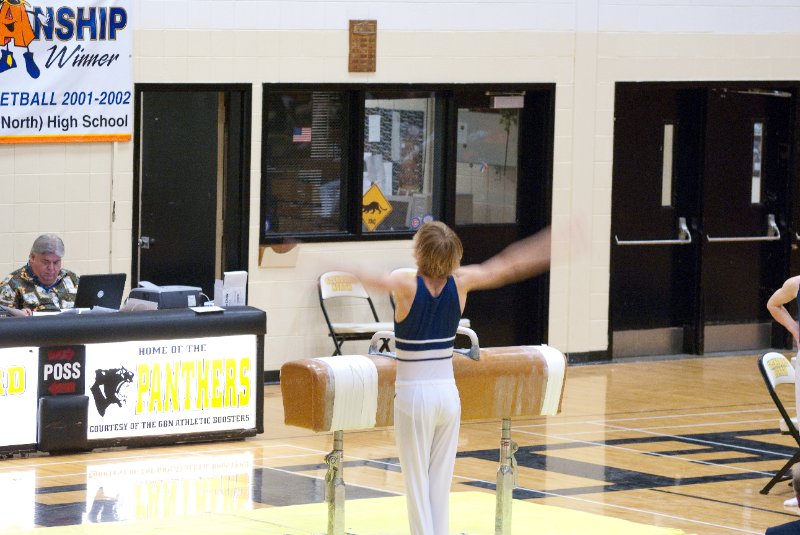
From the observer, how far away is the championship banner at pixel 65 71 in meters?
11.6

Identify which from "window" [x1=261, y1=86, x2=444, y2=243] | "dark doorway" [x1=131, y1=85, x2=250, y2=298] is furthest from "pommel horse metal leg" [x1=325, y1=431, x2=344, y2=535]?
"window" [x1=261, y1=86, x2=444, y2=243]

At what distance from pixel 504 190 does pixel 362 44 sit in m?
2.11

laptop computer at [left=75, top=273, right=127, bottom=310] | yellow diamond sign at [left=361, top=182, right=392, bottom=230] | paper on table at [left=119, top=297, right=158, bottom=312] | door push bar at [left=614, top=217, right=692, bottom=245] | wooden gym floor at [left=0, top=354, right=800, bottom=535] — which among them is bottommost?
wooden gym floor at [left=0, top=354, right=800, bottom=535]

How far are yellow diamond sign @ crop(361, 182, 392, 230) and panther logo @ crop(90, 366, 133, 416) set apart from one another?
3764 millimetres

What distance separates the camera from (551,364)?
793cm

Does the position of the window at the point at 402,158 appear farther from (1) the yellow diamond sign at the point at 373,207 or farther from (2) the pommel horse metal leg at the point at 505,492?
(2) the pommel horse metal leg at the point at 505,492

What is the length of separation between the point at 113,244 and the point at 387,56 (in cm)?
289

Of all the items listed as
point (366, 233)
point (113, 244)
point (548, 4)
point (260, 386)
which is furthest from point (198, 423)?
point (548, 4)

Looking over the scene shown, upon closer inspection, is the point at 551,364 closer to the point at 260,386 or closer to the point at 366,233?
the point at 260,386

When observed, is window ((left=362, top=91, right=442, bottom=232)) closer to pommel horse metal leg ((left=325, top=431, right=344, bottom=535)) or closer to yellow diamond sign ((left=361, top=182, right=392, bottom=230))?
yellow diamond sign ((left=361, top=182, right=392, bottom=230))

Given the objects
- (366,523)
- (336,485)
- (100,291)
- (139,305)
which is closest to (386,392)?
(336,485)

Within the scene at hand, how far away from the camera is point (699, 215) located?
15.0 metres

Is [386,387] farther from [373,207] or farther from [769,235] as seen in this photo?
[769,235]

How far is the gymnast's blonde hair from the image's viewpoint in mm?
6953
